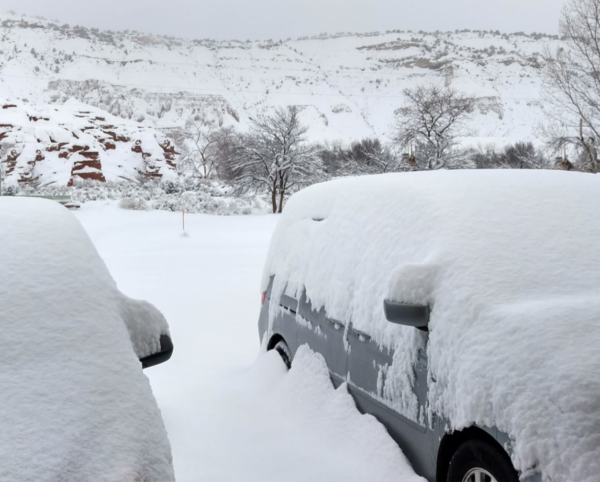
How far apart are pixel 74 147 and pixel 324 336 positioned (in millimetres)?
43500

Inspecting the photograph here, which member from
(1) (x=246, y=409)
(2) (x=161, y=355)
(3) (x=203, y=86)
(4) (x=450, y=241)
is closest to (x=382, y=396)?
(4) (x=450, y=241)

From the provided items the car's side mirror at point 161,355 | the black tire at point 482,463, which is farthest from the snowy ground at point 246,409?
the car's side mirror at point 161,355

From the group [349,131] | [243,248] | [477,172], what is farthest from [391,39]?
[477,172]

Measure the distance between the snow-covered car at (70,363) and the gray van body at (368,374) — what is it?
118cm

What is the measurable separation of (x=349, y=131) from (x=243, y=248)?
280 feet

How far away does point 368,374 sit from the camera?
291cm

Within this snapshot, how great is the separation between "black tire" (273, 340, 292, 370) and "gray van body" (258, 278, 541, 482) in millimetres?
49

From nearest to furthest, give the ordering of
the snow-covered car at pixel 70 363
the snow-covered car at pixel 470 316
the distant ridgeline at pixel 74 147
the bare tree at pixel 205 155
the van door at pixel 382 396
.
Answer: the snow-covered car at pixel 70 363 → the snow-covered car at pixel 470 316 → the van door at pixel 382 396 → the distant ridgeline at pixel 74 147 → the bare tree at pixel 205 155

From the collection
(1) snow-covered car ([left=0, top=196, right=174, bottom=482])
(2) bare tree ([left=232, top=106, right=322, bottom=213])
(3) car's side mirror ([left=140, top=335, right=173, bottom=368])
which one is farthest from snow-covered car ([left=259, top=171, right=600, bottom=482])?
(2) bare tree ([left=232, top=106, right=322, bottom=213])

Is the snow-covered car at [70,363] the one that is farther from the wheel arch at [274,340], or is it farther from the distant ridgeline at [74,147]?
the distant ridgeline at [74,147]

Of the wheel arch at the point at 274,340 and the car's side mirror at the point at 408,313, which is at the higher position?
the car's side mirror at the point at 408,313

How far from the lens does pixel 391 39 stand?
143750 mm

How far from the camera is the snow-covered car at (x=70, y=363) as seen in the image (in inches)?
56.4

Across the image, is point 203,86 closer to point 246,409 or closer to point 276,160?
point 276,160
